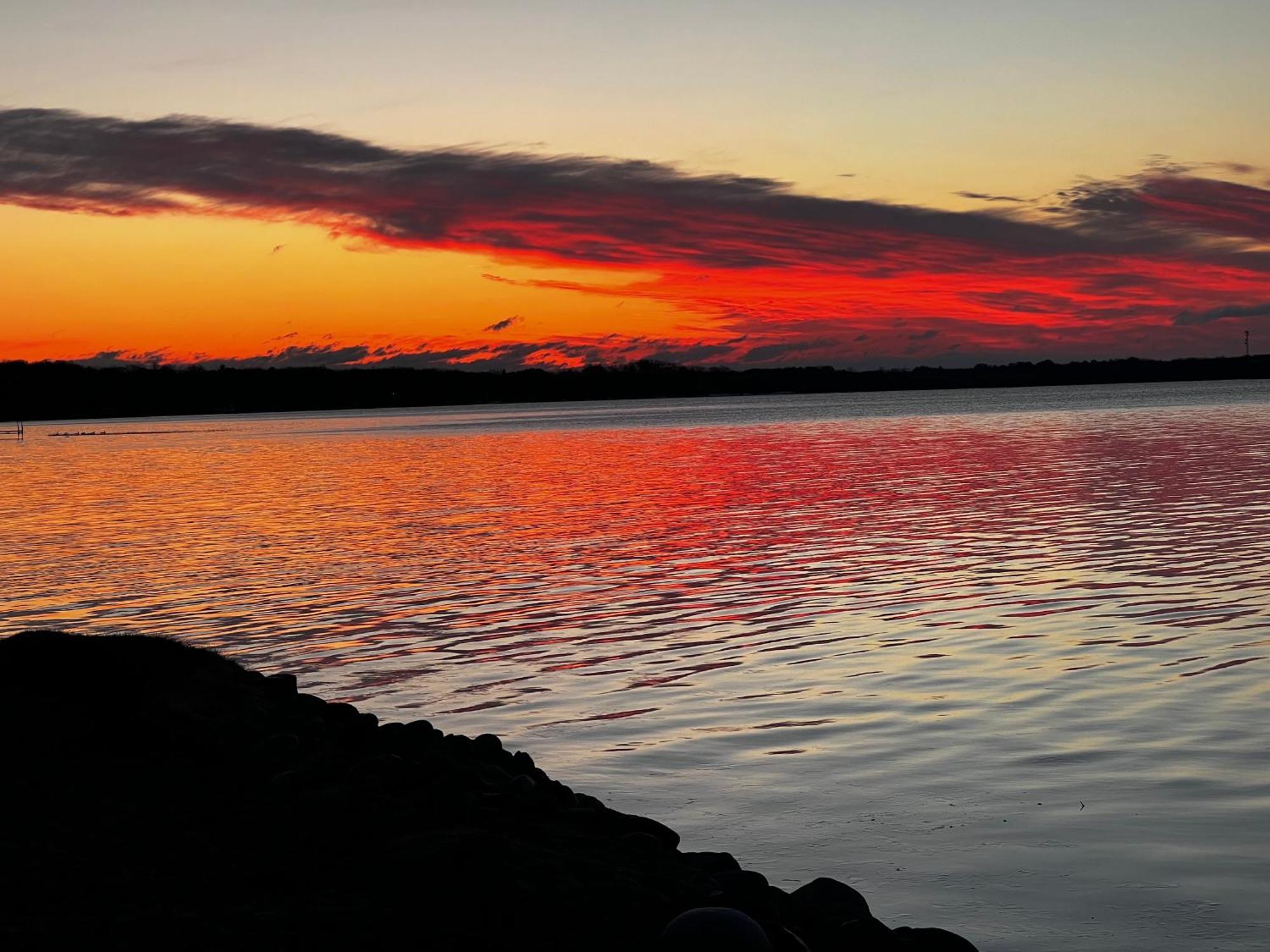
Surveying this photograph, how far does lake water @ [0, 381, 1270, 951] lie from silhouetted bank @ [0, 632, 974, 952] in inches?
44.1

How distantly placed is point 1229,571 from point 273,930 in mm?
19203

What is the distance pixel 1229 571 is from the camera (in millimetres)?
21953

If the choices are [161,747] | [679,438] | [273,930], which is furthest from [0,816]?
[679,438]

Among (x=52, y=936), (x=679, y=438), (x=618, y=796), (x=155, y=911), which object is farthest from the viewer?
(x=679, y=438)

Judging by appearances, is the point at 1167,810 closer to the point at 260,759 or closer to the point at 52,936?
the point at 260,759

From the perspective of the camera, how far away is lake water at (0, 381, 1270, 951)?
31.1 feet

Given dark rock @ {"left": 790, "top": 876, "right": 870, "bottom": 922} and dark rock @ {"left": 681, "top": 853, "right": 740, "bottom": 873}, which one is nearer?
dark rock @ {"left": 790, "top": 876, "right": 870, "bottom": 922}

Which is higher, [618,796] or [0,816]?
[0,816]

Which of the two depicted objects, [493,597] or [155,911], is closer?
[155,911]

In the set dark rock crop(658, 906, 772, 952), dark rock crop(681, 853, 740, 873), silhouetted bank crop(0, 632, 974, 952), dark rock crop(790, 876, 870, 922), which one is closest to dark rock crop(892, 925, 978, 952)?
silhouetted bank crop(0, 632, 974, 952)

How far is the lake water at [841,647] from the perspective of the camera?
9.48 metres

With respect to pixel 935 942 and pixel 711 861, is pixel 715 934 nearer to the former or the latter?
pixel 935 942

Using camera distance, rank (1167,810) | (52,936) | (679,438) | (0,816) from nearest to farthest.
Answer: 1. (52,936)
2. (0,816)
3. (1167,810)
4. (679,438)

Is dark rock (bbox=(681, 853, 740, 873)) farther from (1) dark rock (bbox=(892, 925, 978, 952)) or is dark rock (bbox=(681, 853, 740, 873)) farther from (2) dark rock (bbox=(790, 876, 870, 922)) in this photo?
(1) dark rock (bbox=(892, 925, 978, 952))
